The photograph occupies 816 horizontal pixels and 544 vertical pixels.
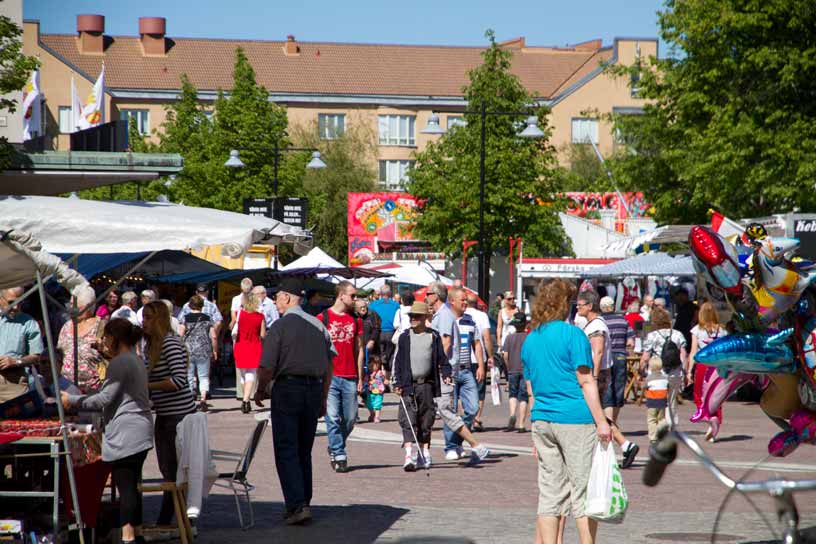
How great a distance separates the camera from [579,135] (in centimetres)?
9025

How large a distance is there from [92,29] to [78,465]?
80895mm

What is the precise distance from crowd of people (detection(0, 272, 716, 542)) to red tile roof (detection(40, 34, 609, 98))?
230 ft

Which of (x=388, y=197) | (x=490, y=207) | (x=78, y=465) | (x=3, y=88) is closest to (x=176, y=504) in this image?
(x=78, y=465)

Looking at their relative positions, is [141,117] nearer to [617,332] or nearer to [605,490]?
[617,332]

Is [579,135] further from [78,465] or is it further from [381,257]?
[78,465]

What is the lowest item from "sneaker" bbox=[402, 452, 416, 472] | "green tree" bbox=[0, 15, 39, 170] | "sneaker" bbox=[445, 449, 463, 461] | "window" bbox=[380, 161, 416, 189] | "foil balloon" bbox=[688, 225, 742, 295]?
"sneaker" bbox=[445, 449, 463, 461]

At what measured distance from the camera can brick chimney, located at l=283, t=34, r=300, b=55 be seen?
296 ft

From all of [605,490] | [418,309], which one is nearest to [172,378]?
[605,490]

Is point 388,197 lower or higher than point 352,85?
lower

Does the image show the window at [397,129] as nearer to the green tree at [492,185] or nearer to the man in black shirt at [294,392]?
the green tree at [492,185]

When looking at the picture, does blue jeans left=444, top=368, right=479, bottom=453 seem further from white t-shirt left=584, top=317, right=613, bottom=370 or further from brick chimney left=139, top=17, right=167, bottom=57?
brick chimney left=139, top=17, right=167, bottom=57

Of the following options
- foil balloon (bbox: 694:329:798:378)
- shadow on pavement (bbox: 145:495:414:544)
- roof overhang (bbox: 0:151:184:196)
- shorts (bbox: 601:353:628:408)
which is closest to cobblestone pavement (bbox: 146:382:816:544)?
shadow on pavement (bbox: 145:495:414:544)

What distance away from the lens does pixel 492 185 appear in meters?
46.8

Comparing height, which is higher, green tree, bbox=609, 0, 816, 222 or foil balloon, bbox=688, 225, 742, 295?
green tree, bbox=609, 0, 816, 222
